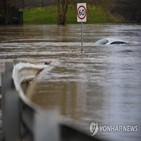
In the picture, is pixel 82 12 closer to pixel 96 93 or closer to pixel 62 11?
pixel 96 93

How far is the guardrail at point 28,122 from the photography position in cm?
479

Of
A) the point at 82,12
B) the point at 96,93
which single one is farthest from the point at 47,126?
the point at 82,12

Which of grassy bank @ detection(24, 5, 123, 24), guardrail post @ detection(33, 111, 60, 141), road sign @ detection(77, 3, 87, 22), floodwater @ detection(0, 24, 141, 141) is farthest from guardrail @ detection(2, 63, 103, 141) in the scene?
Answer: grassy bank @ detection(24, 5, 123, 24)

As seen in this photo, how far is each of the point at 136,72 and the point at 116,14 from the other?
8684 cm

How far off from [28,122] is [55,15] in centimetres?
8673

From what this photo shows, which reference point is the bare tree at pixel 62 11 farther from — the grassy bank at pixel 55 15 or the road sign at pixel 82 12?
the road sign at pixel 82 12

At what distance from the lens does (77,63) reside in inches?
883

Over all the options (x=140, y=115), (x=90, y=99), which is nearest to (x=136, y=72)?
(x=90, y=99)

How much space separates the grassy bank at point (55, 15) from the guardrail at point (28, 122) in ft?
256

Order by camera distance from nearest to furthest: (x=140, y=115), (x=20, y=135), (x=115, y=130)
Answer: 1. (x=20, y=135)
2. (x=115, y=130)
3. (x=140, y=115)

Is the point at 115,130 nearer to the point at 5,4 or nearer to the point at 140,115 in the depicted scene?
the point at 140,115

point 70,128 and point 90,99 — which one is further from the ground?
point 70,128

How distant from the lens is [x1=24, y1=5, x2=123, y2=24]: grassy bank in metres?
88.4

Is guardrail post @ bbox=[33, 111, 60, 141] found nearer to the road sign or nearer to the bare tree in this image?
the road sign
